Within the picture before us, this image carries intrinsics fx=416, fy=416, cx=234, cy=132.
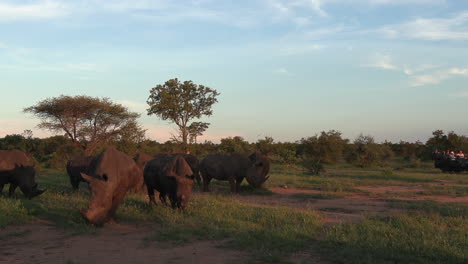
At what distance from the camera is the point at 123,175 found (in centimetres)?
933

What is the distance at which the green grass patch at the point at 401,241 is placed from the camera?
20.7 feet

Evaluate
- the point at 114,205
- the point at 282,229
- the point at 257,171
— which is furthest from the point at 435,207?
the point at 114,205

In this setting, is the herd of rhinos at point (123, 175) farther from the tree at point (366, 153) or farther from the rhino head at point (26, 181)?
the tree at point (366, 153)

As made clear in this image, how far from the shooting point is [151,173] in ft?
37.4

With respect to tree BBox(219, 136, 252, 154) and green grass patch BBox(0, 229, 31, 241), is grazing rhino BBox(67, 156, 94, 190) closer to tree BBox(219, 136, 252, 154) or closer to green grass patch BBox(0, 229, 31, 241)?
green grass patch BBox(0, 229, 31, 241)

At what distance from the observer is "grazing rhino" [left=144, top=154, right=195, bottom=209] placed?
10.1m

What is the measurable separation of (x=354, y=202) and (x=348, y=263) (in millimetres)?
7543

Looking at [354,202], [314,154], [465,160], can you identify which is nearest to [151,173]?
[354,202]

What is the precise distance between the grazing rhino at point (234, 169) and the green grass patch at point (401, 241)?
7.05 m

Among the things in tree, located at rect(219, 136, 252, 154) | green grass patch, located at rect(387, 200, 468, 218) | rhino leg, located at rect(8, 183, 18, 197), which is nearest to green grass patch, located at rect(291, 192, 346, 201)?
green grass patch, located at rect(387, 200, 468, 218)

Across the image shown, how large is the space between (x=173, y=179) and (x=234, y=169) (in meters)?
6.21

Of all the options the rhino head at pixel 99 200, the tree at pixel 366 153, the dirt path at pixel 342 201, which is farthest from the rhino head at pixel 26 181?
the tree at pixel 366 153

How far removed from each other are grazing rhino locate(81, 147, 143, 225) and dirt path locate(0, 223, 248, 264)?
374mm

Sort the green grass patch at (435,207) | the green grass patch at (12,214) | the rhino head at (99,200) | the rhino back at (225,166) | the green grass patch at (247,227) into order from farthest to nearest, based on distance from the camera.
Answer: the rhino back at (225,166), the green grass patch at (435,207), the green grass patch at (12,214), the rhino head at (99,200), the green grass patch at (247,227)
